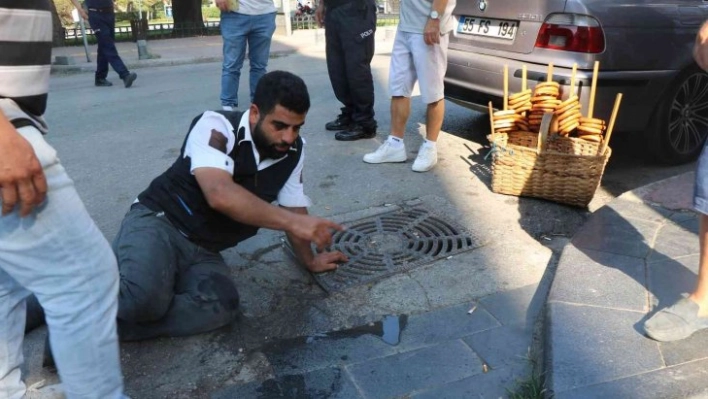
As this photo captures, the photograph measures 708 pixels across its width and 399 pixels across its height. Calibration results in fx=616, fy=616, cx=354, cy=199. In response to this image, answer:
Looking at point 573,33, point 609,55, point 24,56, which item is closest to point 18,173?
point 24,56

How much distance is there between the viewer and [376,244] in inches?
137

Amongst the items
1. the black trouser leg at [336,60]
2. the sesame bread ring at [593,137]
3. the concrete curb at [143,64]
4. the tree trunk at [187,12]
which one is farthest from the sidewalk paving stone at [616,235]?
the tree trunk at [187,12]

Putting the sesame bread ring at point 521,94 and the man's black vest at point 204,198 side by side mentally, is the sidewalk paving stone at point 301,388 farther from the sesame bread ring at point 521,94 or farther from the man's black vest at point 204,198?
the sesame bread ring at point 521,94

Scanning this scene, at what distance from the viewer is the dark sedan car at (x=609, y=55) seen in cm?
415

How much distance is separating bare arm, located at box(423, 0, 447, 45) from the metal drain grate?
1267mm

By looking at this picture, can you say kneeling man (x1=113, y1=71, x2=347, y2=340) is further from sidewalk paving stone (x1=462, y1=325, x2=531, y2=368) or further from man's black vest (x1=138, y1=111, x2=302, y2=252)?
sidewalk paving stone (x1=462, y1=325, x2=531, y2=368)

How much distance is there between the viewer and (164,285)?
8.49 feet

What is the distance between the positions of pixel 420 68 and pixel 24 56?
3.30m

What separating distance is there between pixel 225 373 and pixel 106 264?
0.91m

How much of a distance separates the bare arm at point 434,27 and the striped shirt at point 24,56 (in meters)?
3.08

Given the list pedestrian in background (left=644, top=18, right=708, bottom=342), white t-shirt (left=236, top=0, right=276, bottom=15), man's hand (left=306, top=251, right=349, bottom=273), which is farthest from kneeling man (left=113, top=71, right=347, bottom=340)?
white t-shirt (left=236, top=0, right=276, bottom=15)

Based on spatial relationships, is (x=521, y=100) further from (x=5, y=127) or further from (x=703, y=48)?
(x=5, y=127)

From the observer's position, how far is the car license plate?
4.55m

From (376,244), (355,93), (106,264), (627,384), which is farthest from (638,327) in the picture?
(355,93)
